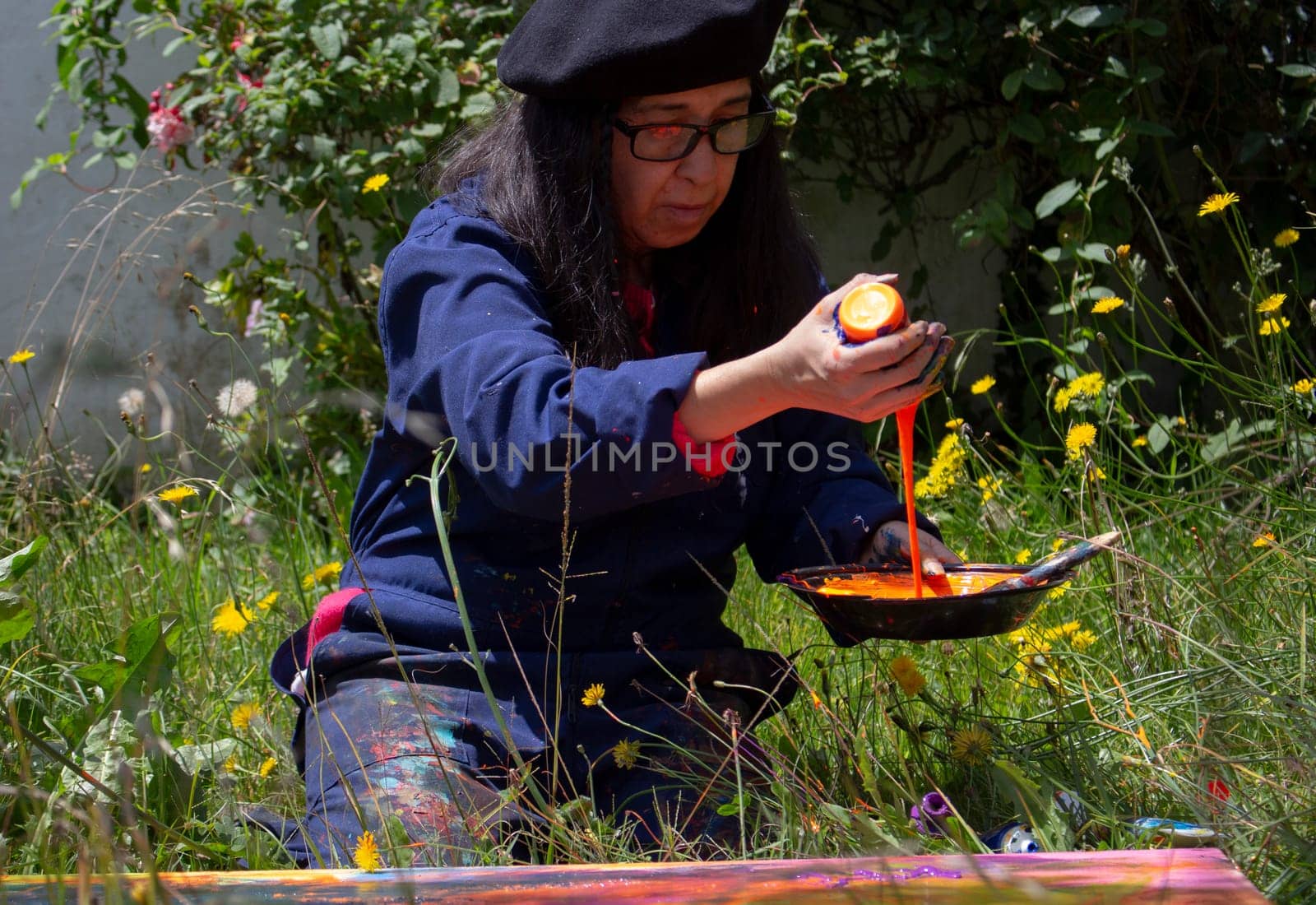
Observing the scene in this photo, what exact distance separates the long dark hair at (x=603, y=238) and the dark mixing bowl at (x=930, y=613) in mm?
490

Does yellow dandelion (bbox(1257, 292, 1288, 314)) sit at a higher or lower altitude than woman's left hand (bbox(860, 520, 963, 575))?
higher

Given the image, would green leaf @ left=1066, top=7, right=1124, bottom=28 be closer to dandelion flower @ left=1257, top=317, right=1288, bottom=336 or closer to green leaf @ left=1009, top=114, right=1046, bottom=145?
green leaf @ left=1009, top=114, right=1046, bottom=145

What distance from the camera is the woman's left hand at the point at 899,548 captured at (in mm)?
1965

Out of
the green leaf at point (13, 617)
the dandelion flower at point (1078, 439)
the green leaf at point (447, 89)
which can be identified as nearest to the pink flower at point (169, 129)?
the green leaf at point (447, 89)

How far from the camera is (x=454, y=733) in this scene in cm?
189

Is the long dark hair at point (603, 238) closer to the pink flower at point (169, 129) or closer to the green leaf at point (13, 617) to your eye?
the green leaf at point (13, 617)

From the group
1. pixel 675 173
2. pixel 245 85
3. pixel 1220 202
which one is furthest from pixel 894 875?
pixel 245 85

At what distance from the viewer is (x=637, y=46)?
6.14 feet

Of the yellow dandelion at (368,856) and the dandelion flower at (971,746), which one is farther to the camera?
the dandelion flower at (971,746)

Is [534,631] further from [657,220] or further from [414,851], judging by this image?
[657,220]

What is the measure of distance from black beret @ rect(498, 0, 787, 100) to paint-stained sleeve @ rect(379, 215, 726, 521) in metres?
0.29

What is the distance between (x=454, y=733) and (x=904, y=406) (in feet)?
2.61

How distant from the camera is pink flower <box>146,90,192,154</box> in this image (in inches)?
156

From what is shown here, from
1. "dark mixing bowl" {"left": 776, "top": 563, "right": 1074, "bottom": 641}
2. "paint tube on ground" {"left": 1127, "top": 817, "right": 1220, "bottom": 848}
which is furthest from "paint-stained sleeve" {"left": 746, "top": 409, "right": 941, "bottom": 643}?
"paint tube on ground" {"left": 1127, "top": 817, "right": 1220, "bottom": 848}
